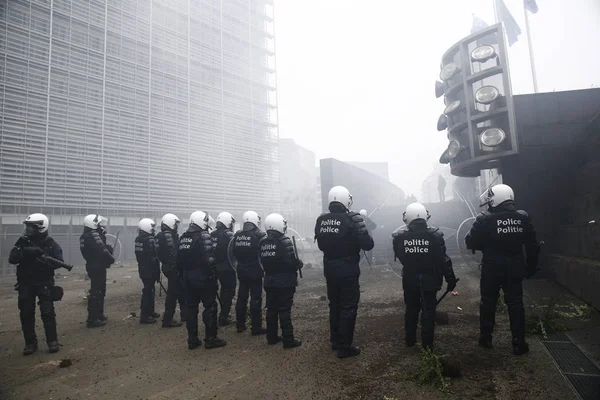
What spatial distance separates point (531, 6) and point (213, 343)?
64.4ft

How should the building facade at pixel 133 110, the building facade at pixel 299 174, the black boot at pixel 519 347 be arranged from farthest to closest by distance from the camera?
1. the building facade at pixel 299 174
2. the building facade at pixel 133 110
3. the black boot at pixel 519 347

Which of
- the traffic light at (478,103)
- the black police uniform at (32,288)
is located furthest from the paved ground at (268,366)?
the traffic light at (478,103)

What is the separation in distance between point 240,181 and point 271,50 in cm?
1641

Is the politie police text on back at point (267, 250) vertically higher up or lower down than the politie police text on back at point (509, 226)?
lower down

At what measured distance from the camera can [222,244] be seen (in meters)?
7.06

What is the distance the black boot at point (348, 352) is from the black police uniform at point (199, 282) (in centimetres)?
195

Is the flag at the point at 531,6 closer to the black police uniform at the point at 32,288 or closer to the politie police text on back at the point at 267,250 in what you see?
the politie police text on back at the point at 267,250

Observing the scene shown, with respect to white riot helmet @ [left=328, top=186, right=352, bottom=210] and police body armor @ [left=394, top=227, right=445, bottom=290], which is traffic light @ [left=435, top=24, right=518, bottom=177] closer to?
police body armor @ [left=394, top=227, right=445, bottom=290]

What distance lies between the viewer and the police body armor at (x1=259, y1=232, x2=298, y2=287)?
519cm

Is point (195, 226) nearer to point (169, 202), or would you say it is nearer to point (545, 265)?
point (545, 265)

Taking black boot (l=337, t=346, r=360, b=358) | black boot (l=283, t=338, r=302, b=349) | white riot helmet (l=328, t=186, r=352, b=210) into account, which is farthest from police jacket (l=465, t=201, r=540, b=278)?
black boot (l=283, t=338, r=302, b=349)

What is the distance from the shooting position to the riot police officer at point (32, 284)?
213 inches

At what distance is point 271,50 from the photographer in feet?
122

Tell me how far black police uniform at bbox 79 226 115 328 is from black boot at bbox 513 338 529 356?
7351 mm
